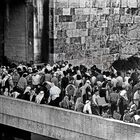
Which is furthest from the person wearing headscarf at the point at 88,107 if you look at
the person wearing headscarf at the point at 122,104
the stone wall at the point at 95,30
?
the stone wall at the point at 95,30

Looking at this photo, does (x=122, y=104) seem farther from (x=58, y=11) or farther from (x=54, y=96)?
(x=58, y=11)

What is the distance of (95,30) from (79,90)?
1008 centimetres

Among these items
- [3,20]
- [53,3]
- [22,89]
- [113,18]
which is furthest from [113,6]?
[22,89]

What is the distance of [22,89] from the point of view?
618 inches

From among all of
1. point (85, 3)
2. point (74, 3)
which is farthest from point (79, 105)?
point (85, 3)

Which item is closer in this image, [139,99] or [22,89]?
[139,99]

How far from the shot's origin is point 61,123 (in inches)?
551

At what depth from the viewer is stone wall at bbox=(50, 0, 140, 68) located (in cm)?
2175

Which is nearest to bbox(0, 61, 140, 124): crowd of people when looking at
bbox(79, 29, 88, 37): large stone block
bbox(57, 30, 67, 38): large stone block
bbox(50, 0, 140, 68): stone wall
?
bbox(57, 30, 67, 38): large stone block

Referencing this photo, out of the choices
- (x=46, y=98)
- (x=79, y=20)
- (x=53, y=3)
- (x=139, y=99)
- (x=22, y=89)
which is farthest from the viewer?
(x=79, y=20)

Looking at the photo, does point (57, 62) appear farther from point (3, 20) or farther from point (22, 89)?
point (22, 89)

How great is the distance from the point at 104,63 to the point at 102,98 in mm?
11466

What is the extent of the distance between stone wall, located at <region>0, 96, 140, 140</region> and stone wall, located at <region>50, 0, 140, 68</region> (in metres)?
6.67

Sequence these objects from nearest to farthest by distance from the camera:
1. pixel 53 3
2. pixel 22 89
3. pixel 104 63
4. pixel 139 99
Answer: pixel 139 99 < pixel 22 89 < pixel 53 3 < pixel 104 63
